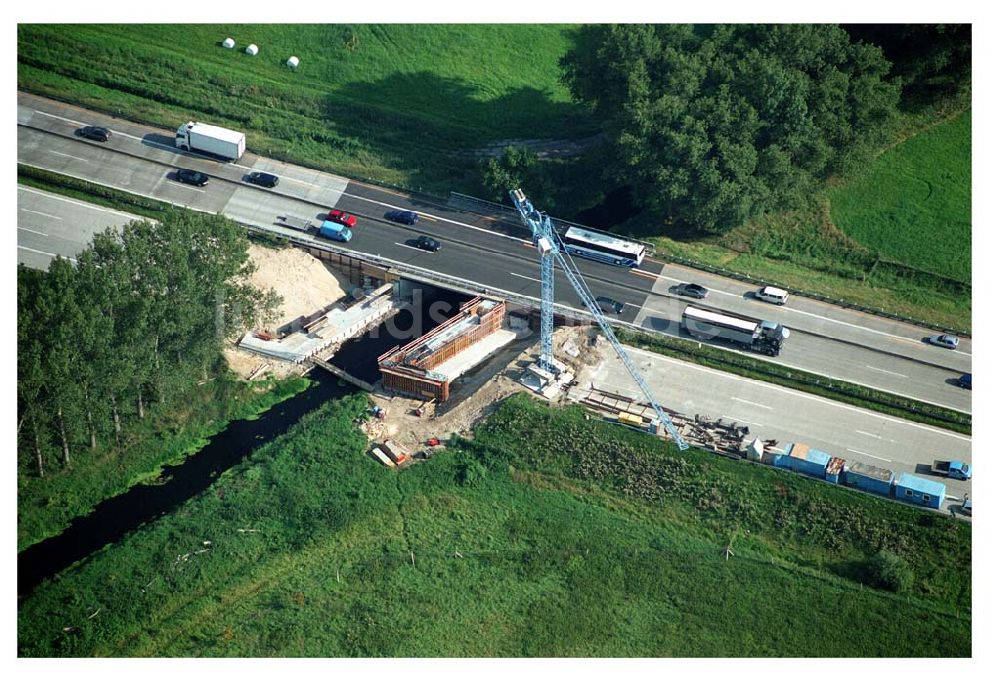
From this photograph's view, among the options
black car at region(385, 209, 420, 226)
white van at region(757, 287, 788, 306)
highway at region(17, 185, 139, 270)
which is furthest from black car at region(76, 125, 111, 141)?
white van at region(757, 287, 788, 306)

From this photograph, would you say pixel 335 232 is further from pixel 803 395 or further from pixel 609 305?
pixel 803 395

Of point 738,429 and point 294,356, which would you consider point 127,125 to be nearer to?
point 294,356

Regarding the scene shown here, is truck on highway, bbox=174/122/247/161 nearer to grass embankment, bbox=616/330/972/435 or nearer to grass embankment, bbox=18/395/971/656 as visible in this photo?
grass embankment, bbox=18/395/971/656

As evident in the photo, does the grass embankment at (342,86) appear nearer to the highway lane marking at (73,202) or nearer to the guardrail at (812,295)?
the highway lane marking at (73,202)

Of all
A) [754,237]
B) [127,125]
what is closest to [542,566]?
[754,237]

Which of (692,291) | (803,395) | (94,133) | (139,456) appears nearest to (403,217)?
(692,291)

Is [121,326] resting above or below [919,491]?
above

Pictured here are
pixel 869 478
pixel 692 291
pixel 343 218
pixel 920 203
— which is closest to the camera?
pixel 869 478
